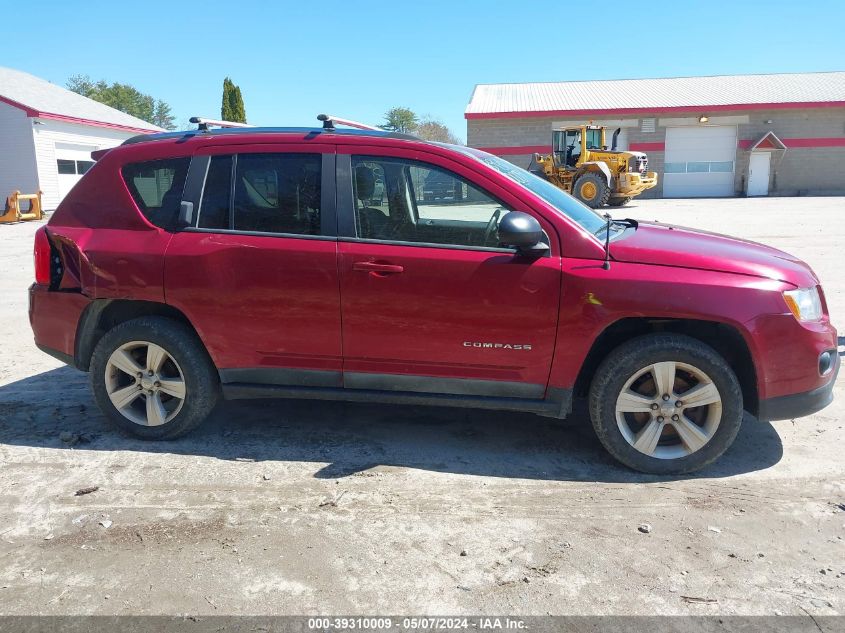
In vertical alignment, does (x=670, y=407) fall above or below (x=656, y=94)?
below

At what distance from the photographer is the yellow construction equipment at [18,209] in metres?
21.9

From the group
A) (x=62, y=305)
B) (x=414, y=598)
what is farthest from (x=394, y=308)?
(x=62, y=305)

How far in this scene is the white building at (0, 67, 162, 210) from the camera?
24.5 meters

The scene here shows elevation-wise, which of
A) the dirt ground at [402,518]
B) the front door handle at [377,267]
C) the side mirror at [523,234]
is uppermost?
the side mirror at [523,234]

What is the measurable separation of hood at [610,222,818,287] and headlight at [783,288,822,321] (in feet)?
0.17

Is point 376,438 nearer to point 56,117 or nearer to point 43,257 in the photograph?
point 43,257

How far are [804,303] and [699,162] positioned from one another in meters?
31.9

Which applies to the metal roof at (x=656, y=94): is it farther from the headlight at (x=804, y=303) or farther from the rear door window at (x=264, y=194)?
the headlight at (x=804, y=303)

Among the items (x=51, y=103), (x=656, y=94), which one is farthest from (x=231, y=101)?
(x=656, y=94)

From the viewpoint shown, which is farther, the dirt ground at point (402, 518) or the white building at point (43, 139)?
the white building at point (43, 139)

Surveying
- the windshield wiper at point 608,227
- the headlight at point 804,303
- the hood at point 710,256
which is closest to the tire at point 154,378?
the windshield wiper at point 608,227

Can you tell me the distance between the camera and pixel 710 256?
3.55 meters

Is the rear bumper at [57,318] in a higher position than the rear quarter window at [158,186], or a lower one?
lower

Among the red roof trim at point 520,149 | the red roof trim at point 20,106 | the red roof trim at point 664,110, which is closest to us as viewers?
the red roof trim at point 20,106
